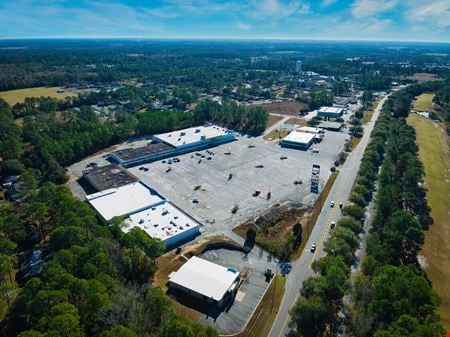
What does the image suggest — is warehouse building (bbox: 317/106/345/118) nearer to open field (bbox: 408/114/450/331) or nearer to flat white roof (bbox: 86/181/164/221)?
open field (bbox: 408/114/450/331)

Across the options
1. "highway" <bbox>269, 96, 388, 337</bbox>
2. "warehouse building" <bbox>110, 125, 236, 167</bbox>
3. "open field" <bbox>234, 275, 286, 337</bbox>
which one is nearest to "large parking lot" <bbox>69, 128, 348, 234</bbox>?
"warehouse building" <bbox>110, 125, 236, 167</bbox>

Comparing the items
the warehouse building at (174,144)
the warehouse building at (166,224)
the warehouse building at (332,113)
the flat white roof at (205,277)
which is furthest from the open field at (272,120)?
the flat white roof at (205,277)

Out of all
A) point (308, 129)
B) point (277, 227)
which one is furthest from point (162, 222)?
point (308, 129)

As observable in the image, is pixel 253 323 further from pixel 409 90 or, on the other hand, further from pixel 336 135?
pixel 409 90

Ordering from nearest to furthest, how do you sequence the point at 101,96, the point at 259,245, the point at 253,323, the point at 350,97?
the point at 253,323 → the point at 259,245 → the point at 101,96 → the point at 350,97

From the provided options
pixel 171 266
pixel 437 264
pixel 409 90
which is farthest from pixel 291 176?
pixel 409 90

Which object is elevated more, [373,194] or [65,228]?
[65,228]

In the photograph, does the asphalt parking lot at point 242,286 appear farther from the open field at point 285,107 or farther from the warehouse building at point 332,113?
the open field at point 285,107

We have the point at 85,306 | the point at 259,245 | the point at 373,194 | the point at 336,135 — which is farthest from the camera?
the point at 336,135
